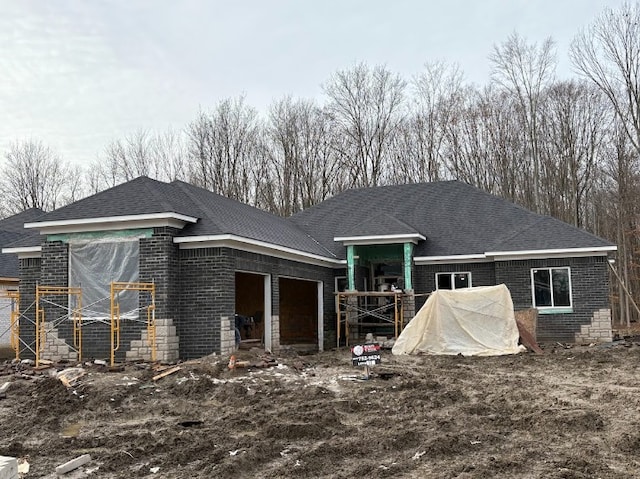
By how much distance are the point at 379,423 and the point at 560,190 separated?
29764 millimetres

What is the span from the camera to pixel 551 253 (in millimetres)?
20094

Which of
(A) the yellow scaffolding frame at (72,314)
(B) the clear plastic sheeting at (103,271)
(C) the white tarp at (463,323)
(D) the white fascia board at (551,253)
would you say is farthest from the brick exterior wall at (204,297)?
(D) the white fascia board at (551,253)

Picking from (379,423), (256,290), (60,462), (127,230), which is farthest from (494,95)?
(60,462)

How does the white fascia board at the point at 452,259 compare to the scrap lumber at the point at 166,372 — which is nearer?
the scrap lumber at the point at 166,372

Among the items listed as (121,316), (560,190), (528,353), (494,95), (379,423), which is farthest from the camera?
(494,95)

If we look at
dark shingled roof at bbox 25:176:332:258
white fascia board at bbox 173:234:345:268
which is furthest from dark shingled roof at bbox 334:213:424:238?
dark shingled roof at bbox 25:176:332:258

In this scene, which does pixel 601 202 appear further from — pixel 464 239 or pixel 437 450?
pixel 437 450

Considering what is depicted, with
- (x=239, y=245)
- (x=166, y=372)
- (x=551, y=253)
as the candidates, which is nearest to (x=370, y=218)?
(x=551, y=253)

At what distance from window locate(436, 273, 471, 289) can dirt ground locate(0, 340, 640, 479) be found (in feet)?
25.0

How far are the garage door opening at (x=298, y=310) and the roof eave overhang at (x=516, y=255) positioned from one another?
451 cm

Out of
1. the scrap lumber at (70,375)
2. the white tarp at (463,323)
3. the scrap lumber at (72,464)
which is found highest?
the white tarp at (463,323)

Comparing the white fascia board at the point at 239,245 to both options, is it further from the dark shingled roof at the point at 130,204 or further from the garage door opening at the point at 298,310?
the garage door opening at the point at 298,310

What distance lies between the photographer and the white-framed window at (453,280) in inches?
863

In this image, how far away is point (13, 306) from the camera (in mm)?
20469
